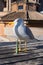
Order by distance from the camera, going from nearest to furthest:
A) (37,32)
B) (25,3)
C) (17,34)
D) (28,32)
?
(17,34), (28,32), (37,32), (25,3)

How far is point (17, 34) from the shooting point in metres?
2.35

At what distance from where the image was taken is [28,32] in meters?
2.60

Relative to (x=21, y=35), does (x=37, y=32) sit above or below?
below

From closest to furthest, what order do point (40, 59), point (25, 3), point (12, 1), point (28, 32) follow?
point (40, 59), point (28, 32), point (25, 3), point (12, 1)

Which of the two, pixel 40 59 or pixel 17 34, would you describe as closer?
pixel 40 59

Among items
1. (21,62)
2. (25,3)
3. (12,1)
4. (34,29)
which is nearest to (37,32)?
(34,29)

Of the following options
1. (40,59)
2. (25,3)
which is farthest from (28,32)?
(25,3)

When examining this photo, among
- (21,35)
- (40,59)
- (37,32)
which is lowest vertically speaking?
(37,32)

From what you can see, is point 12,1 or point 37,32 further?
point 12,1

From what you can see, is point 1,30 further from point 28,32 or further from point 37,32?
point 28,32

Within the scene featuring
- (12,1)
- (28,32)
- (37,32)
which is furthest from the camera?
(12,1)

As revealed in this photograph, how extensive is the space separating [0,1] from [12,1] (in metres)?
2.07

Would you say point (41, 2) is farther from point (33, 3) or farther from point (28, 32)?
point (28, 32)

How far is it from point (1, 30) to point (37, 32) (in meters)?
2.05
